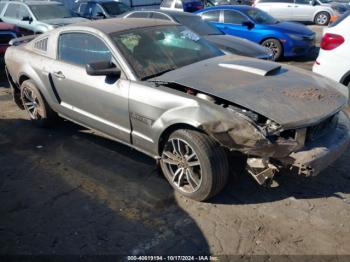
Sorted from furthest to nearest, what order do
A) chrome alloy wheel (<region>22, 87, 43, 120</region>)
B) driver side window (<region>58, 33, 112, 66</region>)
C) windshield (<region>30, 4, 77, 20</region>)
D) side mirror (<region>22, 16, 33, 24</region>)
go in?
1. windshield (<region>30, 4, 77, 20</region>)
2. side mirror (<region>22, 16, 33, 24</region>)
3. chrome alloy wheel (<region>22, 87, 43, 120</region>)
4. driver side window (<region>58, 33, 112, 66</region>)

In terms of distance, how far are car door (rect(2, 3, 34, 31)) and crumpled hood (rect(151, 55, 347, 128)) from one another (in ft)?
27.3

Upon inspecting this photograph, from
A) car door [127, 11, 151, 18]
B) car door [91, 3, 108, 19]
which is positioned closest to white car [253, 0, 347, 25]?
car door [91, 3, 108, 19]

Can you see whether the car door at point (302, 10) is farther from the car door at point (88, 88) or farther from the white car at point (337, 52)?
the car door at point (88, 88)

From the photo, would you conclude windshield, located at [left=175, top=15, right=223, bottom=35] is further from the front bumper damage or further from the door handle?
the front bumper damage

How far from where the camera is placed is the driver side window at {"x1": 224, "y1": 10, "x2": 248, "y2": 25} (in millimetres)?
10377

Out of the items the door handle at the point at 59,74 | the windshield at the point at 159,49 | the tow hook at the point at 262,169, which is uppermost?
the windshield at the point at 159,49

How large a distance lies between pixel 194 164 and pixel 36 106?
3.13 m

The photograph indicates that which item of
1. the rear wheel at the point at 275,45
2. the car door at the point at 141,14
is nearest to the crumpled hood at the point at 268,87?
the car door at the point at 141,14

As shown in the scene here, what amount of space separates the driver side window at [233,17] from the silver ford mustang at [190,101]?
5928 millimetres

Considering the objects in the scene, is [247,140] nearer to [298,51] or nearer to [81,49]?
[81,49]

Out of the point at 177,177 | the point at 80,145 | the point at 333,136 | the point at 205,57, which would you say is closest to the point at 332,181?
the point at 333,136

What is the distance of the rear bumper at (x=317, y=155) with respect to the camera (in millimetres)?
3178

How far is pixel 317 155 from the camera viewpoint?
3252 millimetres

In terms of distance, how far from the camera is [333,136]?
367cm
